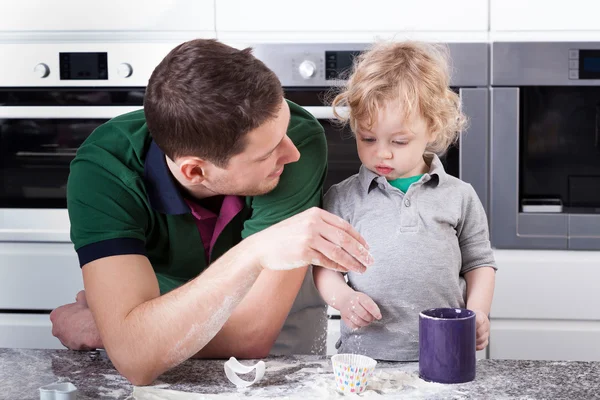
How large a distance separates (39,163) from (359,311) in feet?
4.86

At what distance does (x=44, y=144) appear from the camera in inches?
100

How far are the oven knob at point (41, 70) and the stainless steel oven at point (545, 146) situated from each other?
1.34 m

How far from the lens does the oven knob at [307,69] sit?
240 centimetres

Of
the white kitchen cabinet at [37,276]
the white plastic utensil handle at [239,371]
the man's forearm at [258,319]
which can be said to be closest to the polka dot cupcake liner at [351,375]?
the white plastic utensil handle at [239,371]

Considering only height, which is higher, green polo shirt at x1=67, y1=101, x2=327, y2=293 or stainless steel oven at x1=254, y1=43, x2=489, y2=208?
stainless steel oven at x1=254, y1=43, x2=489, y2=208

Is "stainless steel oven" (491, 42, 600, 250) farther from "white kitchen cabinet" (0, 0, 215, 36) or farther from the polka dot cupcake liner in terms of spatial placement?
the polka dot cupcake liner

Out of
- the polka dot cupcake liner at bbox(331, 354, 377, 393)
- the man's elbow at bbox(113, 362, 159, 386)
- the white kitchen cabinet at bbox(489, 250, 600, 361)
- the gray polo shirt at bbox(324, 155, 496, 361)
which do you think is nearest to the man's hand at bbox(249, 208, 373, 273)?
the polka dot cupcake liner at bbox(331, 354, 377, 393)

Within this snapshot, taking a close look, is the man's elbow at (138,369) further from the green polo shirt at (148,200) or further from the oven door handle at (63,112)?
the oven door handle at (63,112)

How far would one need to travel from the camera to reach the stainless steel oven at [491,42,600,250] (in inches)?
91.3

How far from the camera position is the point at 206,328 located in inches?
50.3

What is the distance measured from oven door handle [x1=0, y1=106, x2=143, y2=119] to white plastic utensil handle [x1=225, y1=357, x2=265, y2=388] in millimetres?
1395

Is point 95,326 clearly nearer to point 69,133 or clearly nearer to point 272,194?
point 272,194

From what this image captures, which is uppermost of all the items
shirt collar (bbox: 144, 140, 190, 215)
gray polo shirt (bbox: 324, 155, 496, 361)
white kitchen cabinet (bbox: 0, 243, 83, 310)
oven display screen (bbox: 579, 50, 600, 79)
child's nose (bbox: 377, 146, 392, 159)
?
oven display screen (bbox: 579, 50, 600, 79)

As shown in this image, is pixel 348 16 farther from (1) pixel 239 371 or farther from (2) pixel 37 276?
(1) pixel 239 371
